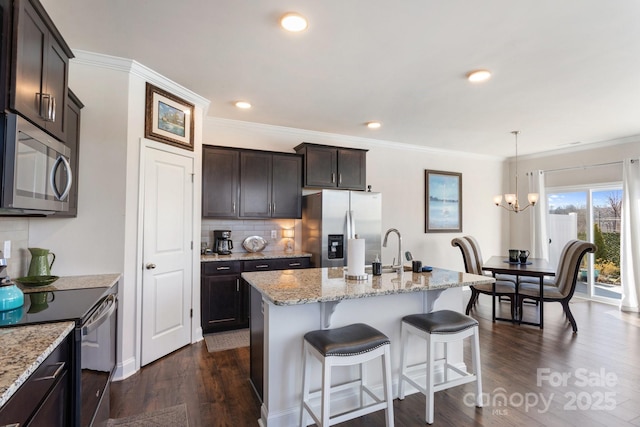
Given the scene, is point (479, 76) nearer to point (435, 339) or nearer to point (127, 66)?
point (435, 339)

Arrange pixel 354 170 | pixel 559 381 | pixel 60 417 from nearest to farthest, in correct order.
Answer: pixel 60 417, pixel 559 381, pixel 354 170

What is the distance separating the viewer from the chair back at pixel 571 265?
391 cm

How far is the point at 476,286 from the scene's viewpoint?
4.48 m

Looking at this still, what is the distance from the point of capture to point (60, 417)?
4.41 ft

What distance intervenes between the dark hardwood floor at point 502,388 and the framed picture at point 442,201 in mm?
2615

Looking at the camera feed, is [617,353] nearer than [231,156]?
Yes

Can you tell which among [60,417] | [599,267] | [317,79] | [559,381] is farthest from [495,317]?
[60,417]

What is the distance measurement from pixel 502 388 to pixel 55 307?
10.2ft

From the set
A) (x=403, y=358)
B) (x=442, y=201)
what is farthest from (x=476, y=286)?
(x=403, y=358)

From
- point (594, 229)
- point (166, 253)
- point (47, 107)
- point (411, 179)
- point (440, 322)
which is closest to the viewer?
point (47, 107)

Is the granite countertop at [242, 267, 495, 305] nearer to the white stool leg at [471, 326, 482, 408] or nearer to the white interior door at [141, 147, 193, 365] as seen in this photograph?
the white stool leg at [471, 326, 482, 408]

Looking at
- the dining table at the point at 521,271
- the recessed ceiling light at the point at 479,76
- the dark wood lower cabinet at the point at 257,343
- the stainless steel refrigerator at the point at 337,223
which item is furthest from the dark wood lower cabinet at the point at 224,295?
the dining table at the point at 521,271

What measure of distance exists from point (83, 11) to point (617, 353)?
5416 mm

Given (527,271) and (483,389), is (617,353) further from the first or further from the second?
(483,389)
